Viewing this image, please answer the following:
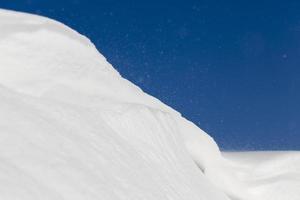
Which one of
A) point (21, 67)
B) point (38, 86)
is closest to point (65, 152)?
point (38, 86)

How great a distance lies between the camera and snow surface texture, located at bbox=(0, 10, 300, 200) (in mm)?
3000

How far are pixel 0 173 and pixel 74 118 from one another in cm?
154

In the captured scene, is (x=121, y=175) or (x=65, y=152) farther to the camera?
(x=121, y=175)

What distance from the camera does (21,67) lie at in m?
5.73

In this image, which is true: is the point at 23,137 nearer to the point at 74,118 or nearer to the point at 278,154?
the point at 74,118

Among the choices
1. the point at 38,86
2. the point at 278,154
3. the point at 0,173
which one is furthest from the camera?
the point at 278,154

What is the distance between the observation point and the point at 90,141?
12.6 ft

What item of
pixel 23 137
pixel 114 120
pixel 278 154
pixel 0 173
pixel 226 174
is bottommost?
pixel 0 173

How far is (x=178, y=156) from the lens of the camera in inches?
219

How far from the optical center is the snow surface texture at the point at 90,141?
300cm

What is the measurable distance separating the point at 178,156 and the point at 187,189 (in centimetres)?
82

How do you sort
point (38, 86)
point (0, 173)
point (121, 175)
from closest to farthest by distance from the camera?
1. point (0, 173)
2. point (121, 175)
3. point (38, 86)

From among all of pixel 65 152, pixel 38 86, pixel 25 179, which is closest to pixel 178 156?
pixel 38 86

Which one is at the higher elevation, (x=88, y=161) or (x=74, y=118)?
(x=74, y=118)
